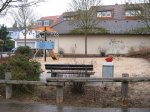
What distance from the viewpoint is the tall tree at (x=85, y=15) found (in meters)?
46.6

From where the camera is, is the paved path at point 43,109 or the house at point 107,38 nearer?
the paved path at point 43,109

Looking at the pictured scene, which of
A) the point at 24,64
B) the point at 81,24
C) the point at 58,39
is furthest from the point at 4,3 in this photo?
the point at 58,39

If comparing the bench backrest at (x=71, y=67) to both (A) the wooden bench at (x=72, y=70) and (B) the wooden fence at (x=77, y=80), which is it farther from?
(B) the wooden fence at (x=77, y=80)

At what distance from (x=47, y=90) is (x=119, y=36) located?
120 feet

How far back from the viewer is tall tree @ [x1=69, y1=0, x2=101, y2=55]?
1834 inches

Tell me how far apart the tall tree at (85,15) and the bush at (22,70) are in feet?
111

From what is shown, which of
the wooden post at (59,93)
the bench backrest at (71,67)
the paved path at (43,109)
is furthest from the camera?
the bench backrest at (71,67)

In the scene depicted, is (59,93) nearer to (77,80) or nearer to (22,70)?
(77,80)

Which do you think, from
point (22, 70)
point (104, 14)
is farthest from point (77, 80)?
point (104, 14)

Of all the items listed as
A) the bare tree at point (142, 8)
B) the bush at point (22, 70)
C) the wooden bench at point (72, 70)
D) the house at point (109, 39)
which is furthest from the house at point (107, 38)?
the bush at point (22, 70)

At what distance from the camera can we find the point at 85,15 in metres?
46.2

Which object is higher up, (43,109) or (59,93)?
(59,93)

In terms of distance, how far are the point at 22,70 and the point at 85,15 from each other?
3430cm

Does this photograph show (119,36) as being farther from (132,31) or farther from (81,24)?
(81,24)
